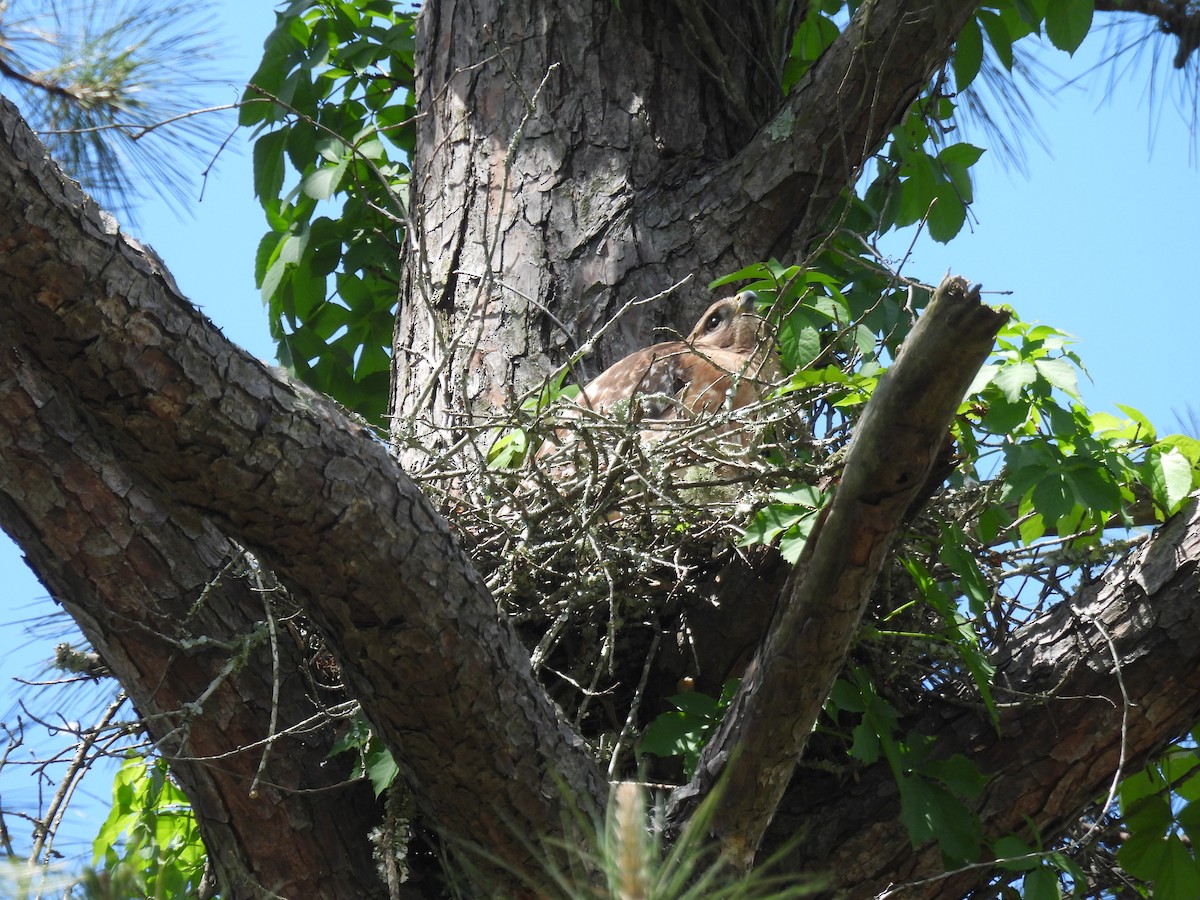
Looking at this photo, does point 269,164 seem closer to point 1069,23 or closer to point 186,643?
point 186,643

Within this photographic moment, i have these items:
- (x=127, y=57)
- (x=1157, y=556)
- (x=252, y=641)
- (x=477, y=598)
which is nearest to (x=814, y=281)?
(x=1157, y=556)

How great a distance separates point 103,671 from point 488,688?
3.72 ft

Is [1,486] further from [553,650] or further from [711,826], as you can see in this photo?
[711,826]

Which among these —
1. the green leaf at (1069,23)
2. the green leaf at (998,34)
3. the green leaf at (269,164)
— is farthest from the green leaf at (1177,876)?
the green leaf at (269,164)

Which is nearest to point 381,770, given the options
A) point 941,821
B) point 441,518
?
point 441,518

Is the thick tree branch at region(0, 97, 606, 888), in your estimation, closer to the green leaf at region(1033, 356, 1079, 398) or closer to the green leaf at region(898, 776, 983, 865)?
the green leaf at region(898, 776, 983, 865)

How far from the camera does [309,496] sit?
1906 millimetres

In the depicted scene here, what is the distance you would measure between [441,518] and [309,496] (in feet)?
0.84

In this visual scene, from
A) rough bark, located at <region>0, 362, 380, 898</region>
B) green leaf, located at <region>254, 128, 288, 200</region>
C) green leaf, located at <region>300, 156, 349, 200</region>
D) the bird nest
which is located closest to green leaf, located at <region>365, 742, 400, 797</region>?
rough bark, located at <region>0, 362, 380, 898</region>

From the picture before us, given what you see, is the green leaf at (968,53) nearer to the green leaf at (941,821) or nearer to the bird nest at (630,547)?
the bird nest at (630,547)

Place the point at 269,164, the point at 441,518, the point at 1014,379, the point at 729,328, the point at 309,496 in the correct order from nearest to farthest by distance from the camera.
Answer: the point at 309,496, the point at 441,518, the point at 1014,379, the point at 269,164, the point at 729,328

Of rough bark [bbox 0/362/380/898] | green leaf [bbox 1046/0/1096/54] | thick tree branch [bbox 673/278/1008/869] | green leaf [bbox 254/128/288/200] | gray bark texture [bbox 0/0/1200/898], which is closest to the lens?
thick tree branch [bbox 673/278/1008/869]

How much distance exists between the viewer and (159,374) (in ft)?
5.89

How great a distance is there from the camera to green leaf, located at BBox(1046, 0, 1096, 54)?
10.8ft
